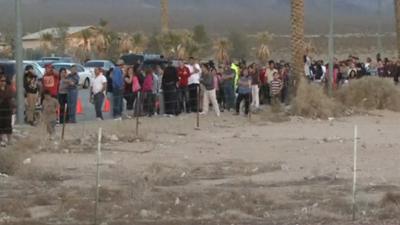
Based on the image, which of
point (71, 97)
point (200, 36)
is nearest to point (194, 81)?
point (71, 97)

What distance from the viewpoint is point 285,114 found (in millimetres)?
29141

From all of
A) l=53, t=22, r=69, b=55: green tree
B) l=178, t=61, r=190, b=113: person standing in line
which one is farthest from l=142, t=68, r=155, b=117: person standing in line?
l=53, t=22, r=69, b=55: green tree

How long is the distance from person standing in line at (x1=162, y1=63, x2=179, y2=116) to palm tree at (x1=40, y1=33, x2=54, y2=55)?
58387 mm

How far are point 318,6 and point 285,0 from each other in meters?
15.5

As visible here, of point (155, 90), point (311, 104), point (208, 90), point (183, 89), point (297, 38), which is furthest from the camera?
point (297, 38)

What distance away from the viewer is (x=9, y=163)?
16.1 metres

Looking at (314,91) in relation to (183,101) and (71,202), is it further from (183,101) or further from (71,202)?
(71,202)

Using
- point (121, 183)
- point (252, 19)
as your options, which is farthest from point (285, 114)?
point (252, 19)

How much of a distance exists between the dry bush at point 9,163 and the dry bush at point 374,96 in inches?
687

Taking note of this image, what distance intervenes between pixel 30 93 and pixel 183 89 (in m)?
5.45

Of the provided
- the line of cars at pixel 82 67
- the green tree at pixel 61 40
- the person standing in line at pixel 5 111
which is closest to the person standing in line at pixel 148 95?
the line of cars at pixel 82 67

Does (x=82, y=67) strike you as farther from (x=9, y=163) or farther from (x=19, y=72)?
(x=9, y=163)

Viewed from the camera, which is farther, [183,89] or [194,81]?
[194,81]

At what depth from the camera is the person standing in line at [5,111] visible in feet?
63.1
